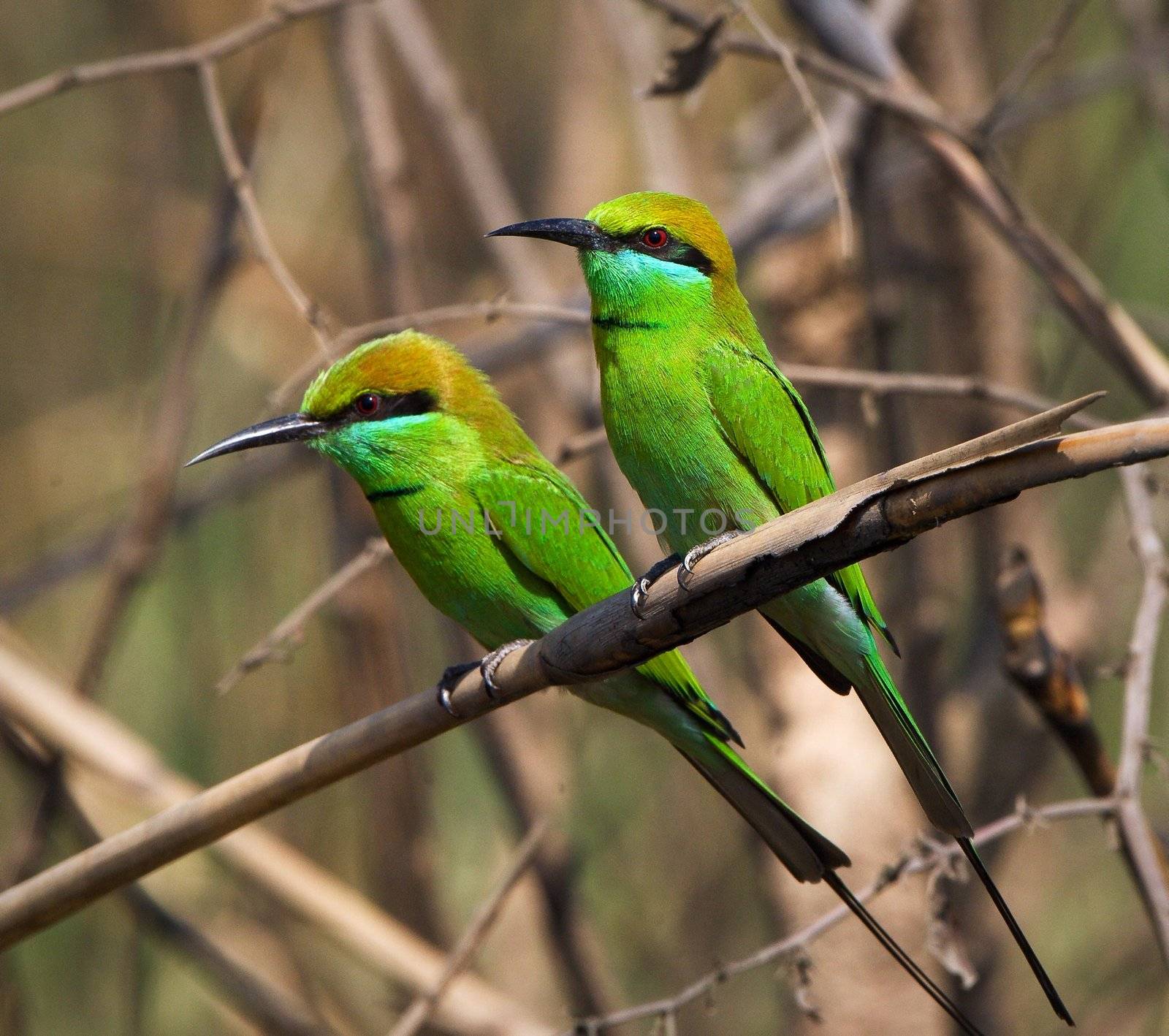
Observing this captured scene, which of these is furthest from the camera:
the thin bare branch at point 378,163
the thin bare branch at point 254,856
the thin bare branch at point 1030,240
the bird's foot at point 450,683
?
the thin bare branch at point 378,163

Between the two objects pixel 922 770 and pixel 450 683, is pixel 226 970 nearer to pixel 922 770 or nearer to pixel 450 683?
pixel 450 683

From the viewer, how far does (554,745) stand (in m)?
3.56

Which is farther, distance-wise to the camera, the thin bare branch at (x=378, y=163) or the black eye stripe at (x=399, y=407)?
the thin bare branch at (x=378, y=163)

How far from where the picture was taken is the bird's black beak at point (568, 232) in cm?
225

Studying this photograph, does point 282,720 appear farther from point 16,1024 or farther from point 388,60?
point 388,60

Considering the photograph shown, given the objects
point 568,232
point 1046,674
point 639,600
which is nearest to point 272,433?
point 568,232

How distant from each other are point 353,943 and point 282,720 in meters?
0.88

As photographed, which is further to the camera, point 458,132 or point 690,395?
point 458,132

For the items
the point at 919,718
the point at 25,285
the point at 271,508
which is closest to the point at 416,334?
the point at 919,718

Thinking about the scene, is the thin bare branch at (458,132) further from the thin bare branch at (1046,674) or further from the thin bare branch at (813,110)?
the thin bare branch at (1046,674)

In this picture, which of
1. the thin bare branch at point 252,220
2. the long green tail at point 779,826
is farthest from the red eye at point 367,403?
the long green tail at point 779,826

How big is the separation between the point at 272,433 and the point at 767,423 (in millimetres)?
805

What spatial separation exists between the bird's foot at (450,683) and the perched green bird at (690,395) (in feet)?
1.16

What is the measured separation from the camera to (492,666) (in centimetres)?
191
